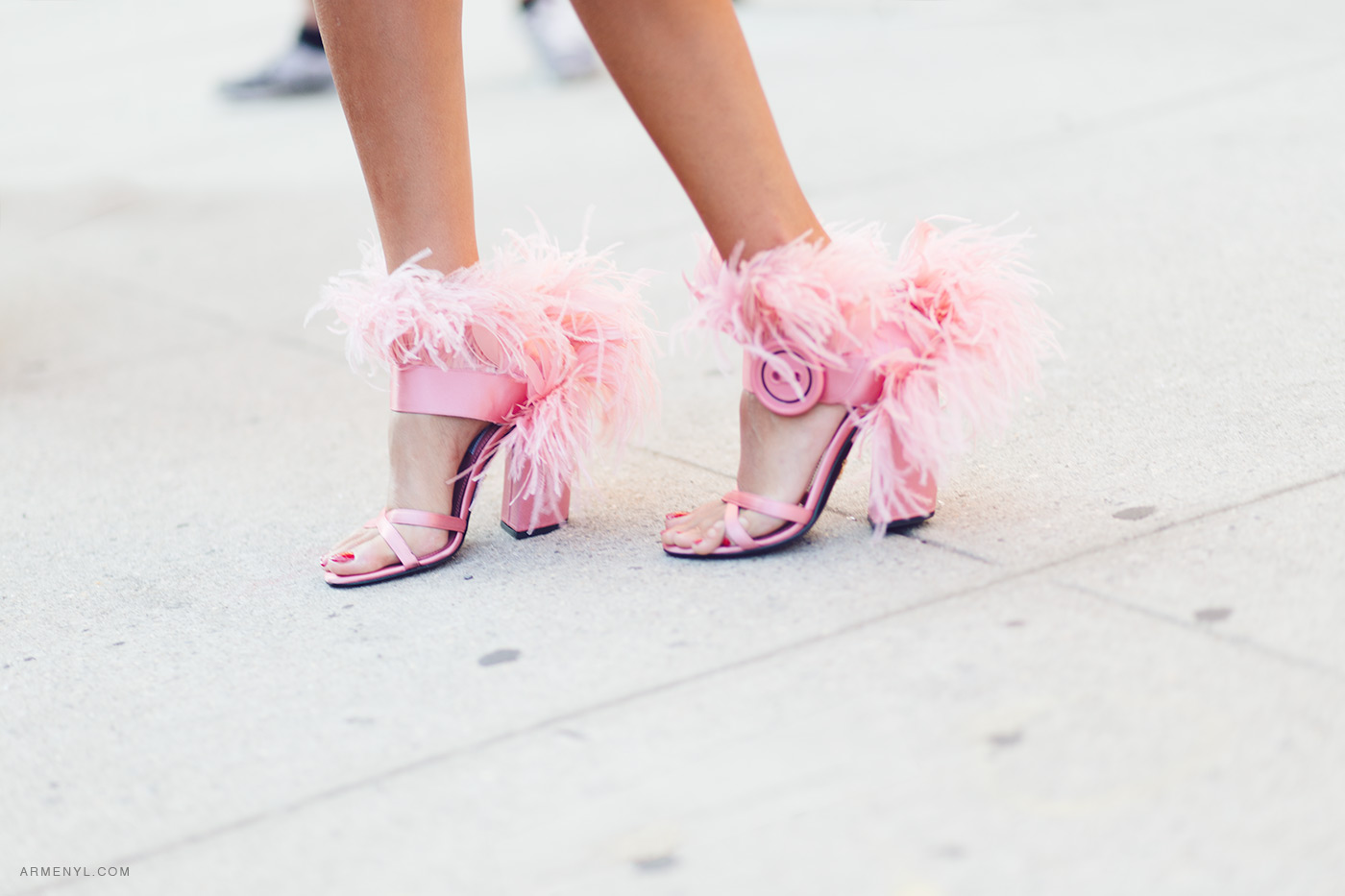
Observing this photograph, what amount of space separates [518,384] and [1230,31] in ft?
11.6

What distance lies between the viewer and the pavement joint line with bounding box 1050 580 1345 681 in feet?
4.04

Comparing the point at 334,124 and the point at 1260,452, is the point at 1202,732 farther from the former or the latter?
the point at 334,124

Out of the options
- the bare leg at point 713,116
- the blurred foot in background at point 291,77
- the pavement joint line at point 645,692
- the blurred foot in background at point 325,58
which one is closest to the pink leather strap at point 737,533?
the bare leg at point 713,116

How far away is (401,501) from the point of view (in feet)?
5.82

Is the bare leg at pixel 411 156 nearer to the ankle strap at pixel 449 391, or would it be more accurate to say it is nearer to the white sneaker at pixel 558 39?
the ankle strap at pixel 449 391

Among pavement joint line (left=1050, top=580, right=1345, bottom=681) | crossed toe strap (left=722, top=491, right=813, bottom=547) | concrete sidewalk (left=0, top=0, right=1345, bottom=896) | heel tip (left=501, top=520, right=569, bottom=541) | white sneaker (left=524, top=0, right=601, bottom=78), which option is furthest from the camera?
white sneaker (left=524, top=0, right=601, bottom=78)

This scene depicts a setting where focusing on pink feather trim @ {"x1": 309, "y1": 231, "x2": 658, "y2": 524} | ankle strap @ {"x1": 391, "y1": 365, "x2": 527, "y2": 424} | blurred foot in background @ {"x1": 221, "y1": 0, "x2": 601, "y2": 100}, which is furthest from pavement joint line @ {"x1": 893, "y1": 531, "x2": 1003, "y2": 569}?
blurred foot in background @ {"x1": 221, "y1": 0, "x2": 601, "y2": 100}

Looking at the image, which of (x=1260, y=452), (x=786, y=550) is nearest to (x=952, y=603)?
(x=786, y=550)

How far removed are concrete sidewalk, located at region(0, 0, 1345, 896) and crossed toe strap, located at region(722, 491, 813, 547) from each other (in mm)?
38

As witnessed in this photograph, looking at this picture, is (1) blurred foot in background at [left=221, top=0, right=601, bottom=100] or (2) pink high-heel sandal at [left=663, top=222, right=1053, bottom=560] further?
(1) blurred foot in background at [left=221, top=0, right=601, bottom=100]

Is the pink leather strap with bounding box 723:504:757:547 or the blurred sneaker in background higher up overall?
the blurred sneaker in background

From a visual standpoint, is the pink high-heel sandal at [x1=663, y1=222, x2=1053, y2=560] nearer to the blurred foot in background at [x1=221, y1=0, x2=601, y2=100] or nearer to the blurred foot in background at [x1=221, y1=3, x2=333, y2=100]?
the blurred foot in background at [x1=221, y1=0, x2=601, y2=100]

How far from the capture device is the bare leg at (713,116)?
1.53m

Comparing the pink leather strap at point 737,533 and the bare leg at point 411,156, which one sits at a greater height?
the bare leg at point 411,156
